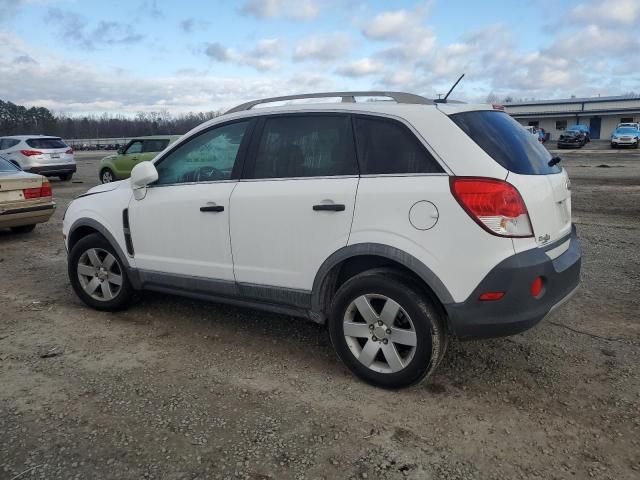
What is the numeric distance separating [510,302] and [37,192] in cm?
795

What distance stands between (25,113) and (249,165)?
330 ft

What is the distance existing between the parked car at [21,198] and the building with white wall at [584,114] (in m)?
60.3

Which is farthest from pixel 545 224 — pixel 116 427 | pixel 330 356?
pixel 116 427

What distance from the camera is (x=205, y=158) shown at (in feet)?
13.9

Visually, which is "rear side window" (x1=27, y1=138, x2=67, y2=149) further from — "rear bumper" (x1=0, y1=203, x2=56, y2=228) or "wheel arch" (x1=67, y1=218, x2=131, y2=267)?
"wheel arch" (x1=67, y1=218, x2=131, y2=267)

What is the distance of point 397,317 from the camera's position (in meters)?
3.31

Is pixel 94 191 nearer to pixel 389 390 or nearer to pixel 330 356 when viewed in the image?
pixel 330 356

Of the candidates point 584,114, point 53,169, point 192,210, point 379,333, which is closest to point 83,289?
point 192,210

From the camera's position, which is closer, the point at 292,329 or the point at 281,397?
the point at 281,397

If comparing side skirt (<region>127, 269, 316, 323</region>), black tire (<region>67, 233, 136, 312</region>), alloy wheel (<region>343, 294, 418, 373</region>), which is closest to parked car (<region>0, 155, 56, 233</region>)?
black tire (<region>67, 233, 136, 312</region>)

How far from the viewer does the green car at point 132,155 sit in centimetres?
1625

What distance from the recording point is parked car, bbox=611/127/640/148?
35.5 meters

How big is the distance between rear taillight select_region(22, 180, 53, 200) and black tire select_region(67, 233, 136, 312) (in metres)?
4.05

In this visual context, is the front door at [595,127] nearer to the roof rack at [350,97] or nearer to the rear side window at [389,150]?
the roof rack at [350,97]
